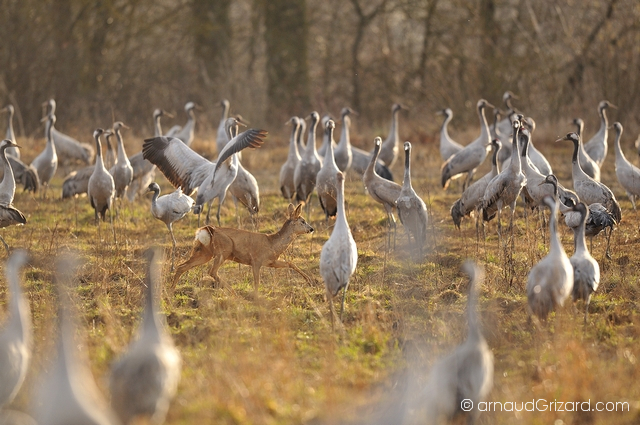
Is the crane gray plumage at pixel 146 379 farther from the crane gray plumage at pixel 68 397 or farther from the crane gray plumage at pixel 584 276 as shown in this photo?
the crane gray plumage at pixel 584 276

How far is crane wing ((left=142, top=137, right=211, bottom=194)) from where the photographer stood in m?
9.67

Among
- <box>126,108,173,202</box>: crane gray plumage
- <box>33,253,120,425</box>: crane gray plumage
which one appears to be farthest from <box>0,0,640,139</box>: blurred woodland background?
<box>33,253,120,425</box>: crane gray plumage

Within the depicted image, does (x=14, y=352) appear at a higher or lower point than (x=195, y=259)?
lower

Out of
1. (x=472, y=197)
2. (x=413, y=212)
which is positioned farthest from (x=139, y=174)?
(x=472, y=197)

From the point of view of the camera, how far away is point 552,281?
215 inches

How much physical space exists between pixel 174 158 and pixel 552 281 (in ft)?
18.0

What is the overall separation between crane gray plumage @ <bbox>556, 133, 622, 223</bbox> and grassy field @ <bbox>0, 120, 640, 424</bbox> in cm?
35

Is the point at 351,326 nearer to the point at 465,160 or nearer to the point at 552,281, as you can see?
the point at 552,281

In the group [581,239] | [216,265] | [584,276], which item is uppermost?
[581,239]

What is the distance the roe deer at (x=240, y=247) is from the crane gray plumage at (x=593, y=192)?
3.30m

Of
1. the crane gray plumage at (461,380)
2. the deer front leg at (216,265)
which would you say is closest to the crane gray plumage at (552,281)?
the crane gray plumage at (461,380)

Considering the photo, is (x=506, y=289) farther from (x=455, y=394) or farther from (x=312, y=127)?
(x=312, y=127)

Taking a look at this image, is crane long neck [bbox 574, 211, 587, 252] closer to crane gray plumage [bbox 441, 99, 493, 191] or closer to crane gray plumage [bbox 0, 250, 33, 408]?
crane gray plumage [bbox 0, 250, 33, 408]

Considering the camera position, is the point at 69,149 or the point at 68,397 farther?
the point at 69,149
